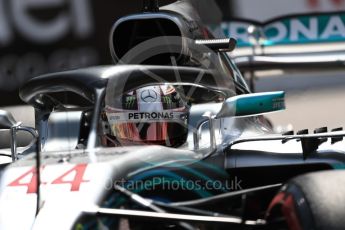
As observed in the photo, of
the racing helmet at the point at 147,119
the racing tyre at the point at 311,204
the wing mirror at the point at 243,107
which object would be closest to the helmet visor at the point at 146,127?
the racing helmet at the point at 147,119

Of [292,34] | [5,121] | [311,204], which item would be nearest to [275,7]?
[292,34]

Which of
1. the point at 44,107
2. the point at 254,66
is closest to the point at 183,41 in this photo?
the point at 44,107

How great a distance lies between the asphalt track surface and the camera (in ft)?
29.0

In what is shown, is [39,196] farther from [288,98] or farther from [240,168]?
[288,98]

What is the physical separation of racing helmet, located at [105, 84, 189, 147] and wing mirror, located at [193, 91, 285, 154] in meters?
0.22

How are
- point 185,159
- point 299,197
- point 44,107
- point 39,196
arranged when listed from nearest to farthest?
point 299,197, point 39,196, point 185,159, point 44,107

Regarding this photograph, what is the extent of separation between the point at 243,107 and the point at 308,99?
5237 millimetres

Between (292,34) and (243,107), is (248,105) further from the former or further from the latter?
(292,34)

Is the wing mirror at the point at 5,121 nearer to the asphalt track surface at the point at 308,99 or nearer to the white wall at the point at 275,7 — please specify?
the asphalt track surface at the point at 308,99

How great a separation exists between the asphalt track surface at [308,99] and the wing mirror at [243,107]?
4.68 meters

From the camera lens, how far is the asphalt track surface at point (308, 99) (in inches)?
348

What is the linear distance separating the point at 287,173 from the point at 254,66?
11.9 ft

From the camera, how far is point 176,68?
4.32 meters

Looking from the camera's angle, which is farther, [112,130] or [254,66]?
[254,66]
